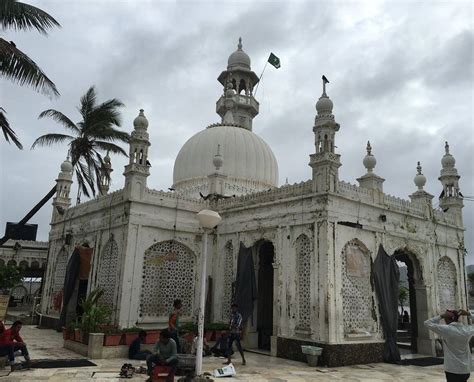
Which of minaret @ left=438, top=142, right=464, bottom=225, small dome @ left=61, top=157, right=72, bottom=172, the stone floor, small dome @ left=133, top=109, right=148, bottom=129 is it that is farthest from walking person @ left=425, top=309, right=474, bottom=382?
small dome @ left=61, top=157, right=72, bottom=172

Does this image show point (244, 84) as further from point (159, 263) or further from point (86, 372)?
point (86, 372)

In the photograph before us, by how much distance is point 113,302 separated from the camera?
14.4 m

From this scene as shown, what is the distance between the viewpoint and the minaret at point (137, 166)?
14.8 meters

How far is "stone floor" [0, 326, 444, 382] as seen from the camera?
30.5ft

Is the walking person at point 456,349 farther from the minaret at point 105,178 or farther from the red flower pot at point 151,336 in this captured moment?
the minaret at point 105,178

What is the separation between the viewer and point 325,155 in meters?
12.8

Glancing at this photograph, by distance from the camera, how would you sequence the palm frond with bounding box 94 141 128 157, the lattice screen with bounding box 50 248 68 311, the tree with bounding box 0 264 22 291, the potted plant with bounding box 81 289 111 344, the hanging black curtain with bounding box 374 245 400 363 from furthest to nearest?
the palm frond with bounding box 94 141 128 157
the lattice screen with bounding box 50 248 68 311
the tree with bounding box 0 264 22 291
the hanging black curtain with bounding box 374 245 400 363
the potted plant with bounding box 81 289 111 344

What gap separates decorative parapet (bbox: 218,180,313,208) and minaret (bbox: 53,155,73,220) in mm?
9283

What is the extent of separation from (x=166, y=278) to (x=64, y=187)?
31.4 feet

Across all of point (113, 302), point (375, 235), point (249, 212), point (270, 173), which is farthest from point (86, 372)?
point (270, 173)

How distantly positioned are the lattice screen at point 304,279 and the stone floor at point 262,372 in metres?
1.26

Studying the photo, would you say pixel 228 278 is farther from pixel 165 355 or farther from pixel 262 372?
pixel 165 355

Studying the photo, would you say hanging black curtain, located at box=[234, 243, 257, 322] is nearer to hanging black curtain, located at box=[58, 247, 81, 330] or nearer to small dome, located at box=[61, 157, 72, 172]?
hanging black curtain, located at box=[58, 247, 81, 330]

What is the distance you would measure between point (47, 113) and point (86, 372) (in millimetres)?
13565
